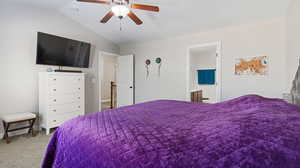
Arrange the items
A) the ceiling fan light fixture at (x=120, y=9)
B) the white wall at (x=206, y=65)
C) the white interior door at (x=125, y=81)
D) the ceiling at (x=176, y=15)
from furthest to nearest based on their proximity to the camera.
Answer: the white wall at (x=206, y=65)
the white interior door at (x=125, y=81)
the ceiling at (x=176, y=15)
the ceiling fan light fixture at (x=120, y=9)

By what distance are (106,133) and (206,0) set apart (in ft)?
8.82

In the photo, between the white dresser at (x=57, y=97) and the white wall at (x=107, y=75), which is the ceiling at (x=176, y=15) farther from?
the white wall at (x=107, y=75)

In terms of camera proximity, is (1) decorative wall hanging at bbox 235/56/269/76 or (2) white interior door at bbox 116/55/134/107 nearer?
(1) decorative wall hanging at bbox 235/56/269/76

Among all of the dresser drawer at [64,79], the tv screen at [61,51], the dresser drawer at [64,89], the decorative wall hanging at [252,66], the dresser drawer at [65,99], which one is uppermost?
the tv screen at [61,51]

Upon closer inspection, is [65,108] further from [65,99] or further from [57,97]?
[57,97]

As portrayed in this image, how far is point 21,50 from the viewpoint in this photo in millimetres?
2959

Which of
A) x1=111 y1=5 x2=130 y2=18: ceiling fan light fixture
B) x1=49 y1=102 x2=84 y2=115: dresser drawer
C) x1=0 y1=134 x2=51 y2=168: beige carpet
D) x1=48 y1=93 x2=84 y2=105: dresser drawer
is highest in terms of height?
x1=111 y1=5 x2=130 y2=18: ceiling fan light fixture

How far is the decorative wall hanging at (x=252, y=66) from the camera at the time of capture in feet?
9.30

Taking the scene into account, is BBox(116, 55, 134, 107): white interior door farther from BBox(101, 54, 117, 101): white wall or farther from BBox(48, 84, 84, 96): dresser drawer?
BBox(101, 54, 117, 101): white wall

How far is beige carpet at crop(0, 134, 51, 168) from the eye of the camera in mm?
1909

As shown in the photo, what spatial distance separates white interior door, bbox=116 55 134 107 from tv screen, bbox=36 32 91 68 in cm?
113

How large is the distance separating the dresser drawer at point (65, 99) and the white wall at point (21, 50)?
50cm

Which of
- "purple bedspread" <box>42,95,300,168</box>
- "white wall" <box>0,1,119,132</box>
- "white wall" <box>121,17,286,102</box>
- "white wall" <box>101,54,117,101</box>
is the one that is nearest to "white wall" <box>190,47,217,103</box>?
"white wall" <box>121,17,286,102</box>

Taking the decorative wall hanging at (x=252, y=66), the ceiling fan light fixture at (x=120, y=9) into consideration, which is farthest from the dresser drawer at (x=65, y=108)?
the decorative wall hanging at (x=252, y=66)
